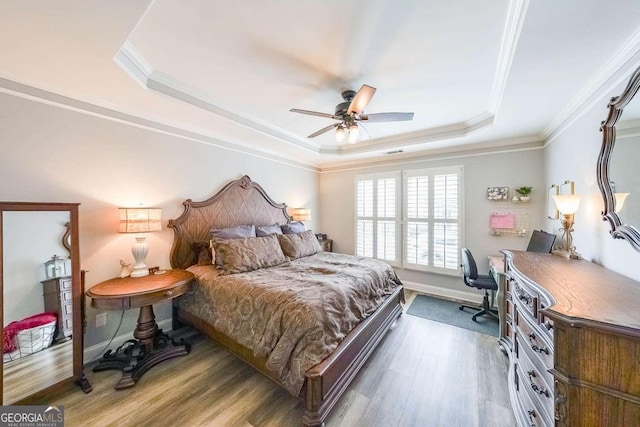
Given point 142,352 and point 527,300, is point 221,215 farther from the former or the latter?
point 527,300

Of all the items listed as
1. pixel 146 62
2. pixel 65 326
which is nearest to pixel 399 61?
pixel 146 62

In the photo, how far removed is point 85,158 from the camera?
7.27 ft

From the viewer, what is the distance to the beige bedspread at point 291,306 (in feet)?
5.49

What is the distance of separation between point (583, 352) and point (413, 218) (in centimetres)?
336

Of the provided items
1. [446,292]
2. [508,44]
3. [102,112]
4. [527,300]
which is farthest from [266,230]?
[508,44]

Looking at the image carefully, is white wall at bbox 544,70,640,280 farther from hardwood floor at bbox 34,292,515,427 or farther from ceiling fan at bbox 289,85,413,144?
ceiling fan at bbox 289,85,413,144

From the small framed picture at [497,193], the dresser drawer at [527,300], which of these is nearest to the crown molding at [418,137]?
the small framed picture at [497,193]

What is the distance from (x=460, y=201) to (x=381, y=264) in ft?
6.05

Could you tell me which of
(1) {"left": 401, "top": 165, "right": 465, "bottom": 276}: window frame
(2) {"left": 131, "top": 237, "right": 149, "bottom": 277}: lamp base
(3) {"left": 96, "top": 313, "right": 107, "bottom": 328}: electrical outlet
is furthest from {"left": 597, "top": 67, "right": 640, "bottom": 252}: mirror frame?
(3) {"left": 96, "top": 313, "right": 107, "bottom": 328}: electrical outlet

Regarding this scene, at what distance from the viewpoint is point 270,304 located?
1.91 m

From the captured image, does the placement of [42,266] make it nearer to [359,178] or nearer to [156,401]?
[156,401]

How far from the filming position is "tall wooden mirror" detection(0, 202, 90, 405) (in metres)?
1.67

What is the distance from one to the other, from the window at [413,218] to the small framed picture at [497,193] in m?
0.39

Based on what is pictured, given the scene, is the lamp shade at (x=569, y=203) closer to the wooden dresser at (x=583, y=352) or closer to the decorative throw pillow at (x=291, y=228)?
the wooden dresser at (x=583, y=352)
